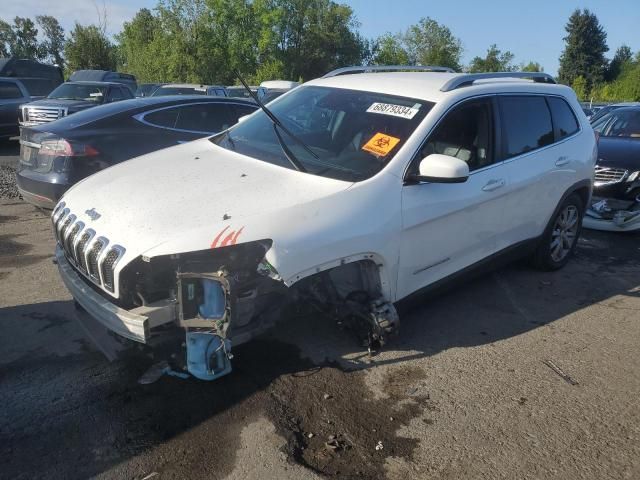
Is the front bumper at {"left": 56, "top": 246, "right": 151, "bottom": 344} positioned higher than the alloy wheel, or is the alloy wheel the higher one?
the front bumper at {"left": 56, "top": 246, "right": 151, "bottom": 344}

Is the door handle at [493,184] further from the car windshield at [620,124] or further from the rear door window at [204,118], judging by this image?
the car windshield at [620,124]

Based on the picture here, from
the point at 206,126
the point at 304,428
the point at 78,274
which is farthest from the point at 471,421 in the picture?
the point at 206,126

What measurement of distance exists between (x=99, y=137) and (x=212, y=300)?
399 cm

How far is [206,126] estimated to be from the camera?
7102mm

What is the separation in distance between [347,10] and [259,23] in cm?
992

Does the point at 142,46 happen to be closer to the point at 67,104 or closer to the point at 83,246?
the point at 67,104

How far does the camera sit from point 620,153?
7.53 metres

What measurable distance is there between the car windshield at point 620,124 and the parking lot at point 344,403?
5.09m

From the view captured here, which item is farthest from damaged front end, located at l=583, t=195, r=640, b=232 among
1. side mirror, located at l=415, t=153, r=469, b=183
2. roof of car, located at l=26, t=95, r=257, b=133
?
roof of car, located at l=26, t=95, r=257, b=133

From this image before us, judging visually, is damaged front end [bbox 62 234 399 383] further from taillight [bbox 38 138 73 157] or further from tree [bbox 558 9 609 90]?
tree [bbox 558 9 609 90]

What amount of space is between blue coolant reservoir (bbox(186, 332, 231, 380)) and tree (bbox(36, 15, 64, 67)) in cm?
8275

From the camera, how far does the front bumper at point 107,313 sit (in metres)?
2.87

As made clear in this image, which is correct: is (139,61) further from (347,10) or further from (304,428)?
(304,428)

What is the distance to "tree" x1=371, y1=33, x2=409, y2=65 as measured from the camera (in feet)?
195
